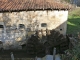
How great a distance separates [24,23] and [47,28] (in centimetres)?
198

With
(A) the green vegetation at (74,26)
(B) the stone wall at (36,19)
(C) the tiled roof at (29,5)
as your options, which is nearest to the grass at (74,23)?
(A) the green vegetation at (74,26)

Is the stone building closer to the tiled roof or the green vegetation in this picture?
the tiled roof

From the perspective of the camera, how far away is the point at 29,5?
16.4m

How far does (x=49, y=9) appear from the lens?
1645cm

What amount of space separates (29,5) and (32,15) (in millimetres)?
886

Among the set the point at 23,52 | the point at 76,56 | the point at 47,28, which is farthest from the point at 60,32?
the point at 76,56

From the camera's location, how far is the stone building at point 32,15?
16.3 metres

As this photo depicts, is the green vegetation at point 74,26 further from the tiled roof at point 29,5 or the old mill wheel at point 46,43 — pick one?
the tiled roof at point 29,5

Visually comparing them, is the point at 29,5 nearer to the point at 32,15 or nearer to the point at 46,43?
the point at 32,15

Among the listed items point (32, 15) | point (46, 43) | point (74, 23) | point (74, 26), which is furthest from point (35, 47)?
point (74, 23)

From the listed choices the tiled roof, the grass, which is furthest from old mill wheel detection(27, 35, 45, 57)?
the grass

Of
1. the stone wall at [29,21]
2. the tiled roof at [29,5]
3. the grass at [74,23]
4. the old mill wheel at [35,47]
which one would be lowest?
the grass at [74,23]

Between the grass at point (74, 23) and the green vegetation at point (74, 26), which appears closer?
the green vegetation at point (74, 26)

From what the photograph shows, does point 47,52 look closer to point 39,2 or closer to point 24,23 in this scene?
point 24,23
